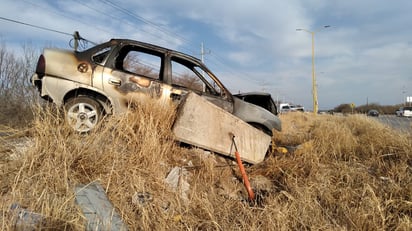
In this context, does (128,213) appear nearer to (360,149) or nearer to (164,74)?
(164,74)

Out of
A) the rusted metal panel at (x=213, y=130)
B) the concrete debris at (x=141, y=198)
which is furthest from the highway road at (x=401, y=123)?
the concrete debris at (x=141, y=198)

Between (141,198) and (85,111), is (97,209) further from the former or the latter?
(85,111)

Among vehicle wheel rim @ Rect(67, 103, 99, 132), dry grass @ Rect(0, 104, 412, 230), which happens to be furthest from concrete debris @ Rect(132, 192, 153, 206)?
vehicle wheel rim @ Rect(67, 103, 99, 132)

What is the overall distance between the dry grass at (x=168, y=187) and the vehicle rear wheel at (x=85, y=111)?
621 mm

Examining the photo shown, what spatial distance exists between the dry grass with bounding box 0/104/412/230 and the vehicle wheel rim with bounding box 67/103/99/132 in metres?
0.61

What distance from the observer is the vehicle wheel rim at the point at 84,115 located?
3508 millimetres

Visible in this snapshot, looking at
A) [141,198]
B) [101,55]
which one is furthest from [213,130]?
[101,55]

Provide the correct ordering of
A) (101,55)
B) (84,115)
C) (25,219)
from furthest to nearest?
1. (101,55)
2. (84,115)
3. (25,219)

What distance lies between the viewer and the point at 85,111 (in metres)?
3.65

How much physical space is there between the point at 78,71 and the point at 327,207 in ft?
12.8

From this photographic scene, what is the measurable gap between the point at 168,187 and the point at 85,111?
1.97 metres

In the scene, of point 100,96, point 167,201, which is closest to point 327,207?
point 167,201

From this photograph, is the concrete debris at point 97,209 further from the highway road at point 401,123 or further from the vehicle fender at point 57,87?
the highway road at point 401,123

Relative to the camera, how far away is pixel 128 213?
211cm
